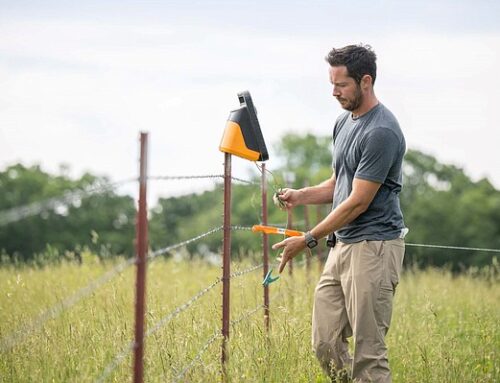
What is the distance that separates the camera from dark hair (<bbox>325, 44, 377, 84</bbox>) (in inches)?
179

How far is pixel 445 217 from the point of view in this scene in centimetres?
4338

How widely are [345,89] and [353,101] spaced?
8 centimetres

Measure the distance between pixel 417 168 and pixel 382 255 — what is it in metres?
46.3

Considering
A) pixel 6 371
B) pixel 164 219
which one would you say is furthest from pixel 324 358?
pixel 164 219

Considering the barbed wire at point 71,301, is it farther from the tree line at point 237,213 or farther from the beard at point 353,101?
the tree line at point 237,213

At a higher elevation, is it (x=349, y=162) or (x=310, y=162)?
(x=349, y=162)

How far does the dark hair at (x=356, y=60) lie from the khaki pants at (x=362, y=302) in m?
0.96

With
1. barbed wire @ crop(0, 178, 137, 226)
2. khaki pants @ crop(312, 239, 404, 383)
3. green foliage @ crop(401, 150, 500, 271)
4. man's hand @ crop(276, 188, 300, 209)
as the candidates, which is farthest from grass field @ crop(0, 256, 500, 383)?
green foliage @ crop(401, 150, 500, 271)

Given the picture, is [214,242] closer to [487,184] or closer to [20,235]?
[20,235]

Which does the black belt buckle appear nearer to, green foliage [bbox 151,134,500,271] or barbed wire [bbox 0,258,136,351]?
barbed wire [bbox 0,258,136,351]

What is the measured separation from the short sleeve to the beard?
23cm

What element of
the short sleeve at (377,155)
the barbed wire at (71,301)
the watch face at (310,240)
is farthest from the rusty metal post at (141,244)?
the short sleeve at (377,155)

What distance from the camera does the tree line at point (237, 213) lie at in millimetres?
42250

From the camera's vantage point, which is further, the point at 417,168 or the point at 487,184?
the point at 417,168
